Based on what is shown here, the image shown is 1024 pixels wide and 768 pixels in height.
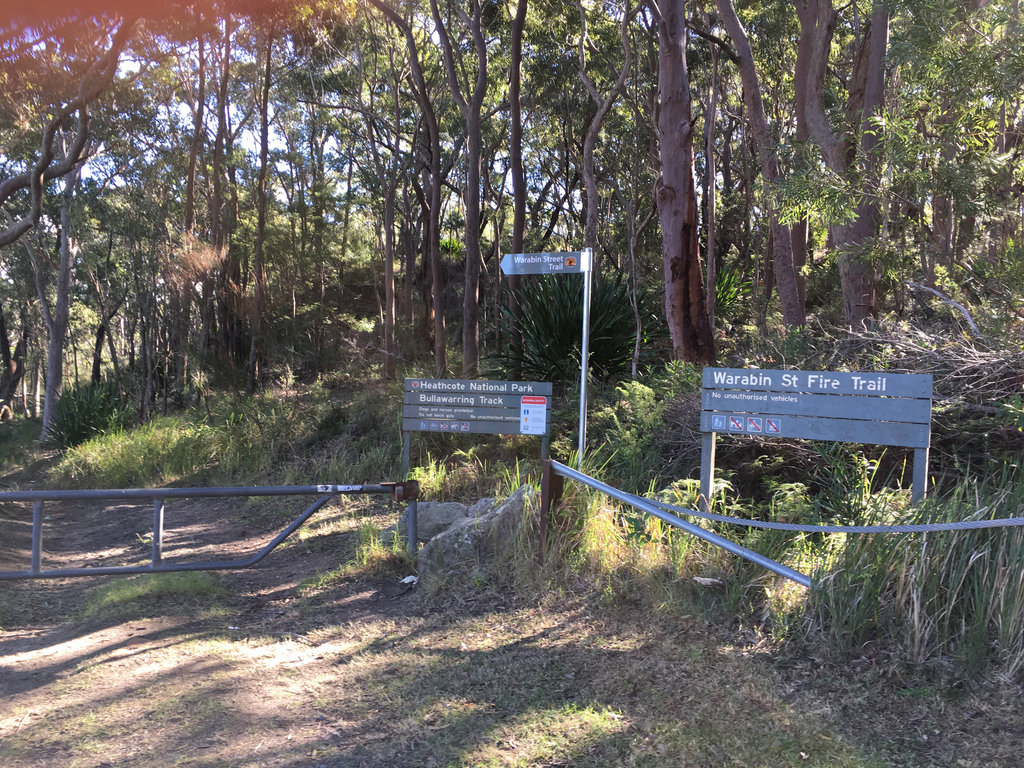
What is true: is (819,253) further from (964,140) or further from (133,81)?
(133,81)

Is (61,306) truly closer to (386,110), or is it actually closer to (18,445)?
(18,445)

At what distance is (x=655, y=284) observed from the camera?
1844cm

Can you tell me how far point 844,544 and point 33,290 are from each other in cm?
3483

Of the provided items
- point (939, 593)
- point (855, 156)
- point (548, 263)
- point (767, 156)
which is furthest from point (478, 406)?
point (767, 156)

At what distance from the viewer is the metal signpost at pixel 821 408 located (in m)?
4.68

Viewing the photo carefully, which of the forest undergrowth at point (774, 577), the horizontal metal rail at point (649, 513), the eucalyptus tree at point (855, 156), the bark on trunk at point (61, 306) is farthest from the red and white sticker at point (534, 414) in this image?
the bark on trunk at point (61, 306)

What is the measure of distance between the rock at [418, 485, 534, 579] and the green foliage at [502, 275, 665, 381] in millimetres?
4976

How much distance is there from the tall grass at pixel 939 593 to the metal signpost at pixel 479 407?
12.3ft

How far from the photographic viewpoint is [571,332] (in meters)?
11.0

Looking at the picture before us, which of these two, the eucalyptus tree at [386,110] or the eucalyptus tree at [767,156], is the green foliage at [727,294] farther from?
the eucalyptus tree at [386,110]

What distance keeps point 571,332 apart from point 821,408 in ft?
20.4

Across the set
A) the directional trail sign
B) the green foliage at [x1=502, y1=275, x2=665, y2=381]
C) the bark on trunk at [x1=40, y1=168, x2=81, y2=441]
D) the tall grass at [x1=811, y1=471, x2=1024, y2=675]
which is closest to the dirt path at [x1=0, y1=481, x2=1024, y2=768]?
the tall grass at [x1=811, y1=471, x2=1024, y2=675]

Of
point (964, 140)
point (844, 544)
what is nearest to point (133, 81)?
point (964, 140)

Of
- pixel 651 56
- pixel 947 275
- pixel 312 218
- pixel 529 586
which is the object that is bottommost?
pixel 529 586
